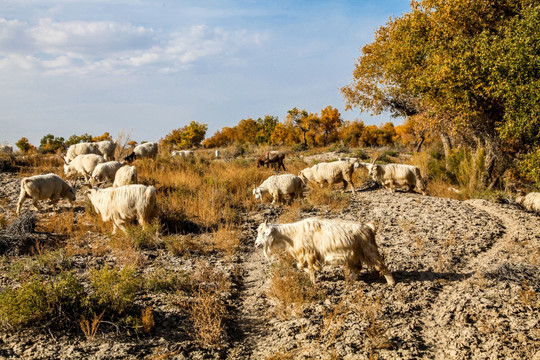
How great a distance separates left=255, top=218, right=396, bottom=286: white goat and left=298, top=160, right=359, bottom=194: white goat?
7.74 m

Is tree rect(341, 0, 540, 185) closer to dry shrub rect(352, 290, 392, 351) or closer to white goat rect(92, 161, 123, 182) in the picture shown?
dry shrub rect(352, 290, 392, 351)

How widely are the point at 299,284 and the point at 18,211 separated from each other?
9.21 meters

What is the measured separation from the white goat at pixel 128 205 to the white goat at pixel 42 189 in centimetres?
287

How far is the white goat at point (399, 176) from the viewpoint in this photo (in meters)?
14.0

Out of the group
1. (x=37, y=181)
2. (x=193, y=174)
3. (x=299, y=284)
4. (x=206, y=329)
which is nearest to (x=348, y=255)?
(x=299, y=284)

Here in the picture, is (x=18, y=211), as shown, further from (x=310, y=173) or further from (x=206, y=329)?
(x=310, y=173)

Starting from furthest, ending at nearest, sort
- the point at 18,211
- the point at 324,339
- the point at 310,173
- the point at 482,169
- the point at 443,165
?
the point at 443,165
the point at 310,173
the point at 482,169
the point at 18,211
the point at 324,339

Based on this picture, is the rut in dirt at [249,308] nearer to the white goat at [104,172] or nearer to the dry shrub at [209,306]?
the dry shrub at [209,306]

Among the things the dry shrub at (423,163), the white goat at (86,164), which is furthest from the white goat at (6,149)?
the dry shrub at (423,163)

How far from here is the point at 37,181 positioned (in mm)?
10984

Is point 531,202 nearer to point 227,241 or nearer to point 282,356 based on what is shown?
point 227,241

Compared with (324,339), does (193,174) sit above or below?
above

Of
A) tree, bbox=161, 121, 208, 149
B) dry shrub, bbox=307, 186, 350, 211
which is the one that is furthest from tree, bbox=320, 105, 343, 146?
dry shrub, bbox=307, 186, 350, 211

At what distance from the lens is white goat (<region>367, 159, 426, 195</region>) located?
14.0m
